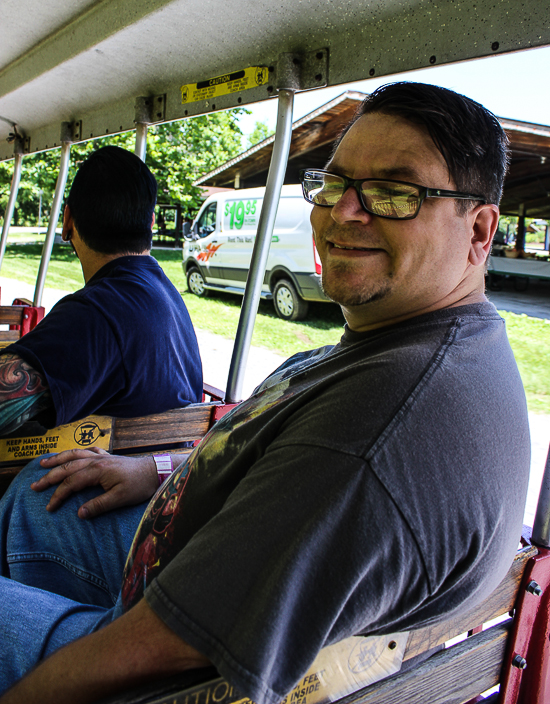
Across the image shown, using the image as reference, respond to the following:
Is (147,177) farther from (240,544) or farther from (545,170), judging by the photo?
(545,170)

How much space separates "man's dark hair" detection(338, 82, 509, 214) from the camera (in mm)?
1102

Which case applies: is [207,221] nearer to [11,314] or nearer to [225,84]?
[11,314]

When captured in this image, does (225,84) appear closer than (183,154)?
Yes

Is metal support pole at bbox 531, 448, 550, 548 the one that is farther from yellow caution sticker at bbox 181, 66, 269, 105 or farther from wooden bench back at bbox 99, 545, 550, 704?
yellow caution sticker at bbox 181, 66, 269, 105

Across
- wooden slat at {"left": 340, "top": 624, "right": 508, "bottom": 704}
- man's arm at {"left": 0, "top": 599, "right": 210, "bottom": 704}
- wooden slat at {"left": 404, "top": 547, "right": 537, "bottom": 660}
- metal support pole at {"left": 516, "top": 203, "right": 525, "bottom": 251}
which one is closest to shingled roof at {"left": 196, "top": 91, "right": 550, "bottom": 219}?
metal support pole at {"left": 516, "top": 203, "right": 525, "bottom": 251}

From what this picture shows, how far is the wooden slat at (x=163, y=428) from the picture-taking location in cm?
183

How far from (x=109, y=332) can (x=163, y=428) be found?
37cm

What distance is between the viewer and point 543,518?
1.23m

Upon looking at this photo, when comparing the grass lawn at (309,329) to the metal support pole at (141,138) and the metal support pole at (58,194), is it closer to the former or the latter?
the metal support pole at (58,194)

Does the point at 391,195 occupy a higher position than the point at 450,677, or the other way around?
the point at 391,195

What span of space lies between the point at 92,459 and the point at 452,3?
1.74 metres

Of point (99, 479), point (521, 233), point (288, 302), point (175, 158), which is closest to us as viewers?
point (99, 479)

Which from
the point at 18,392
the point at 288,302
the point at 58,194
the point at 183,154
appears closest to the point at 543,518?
the point at 18,392

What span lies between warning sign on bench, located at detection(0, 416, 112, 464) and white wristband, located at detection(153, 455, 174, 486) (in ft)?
0.84
